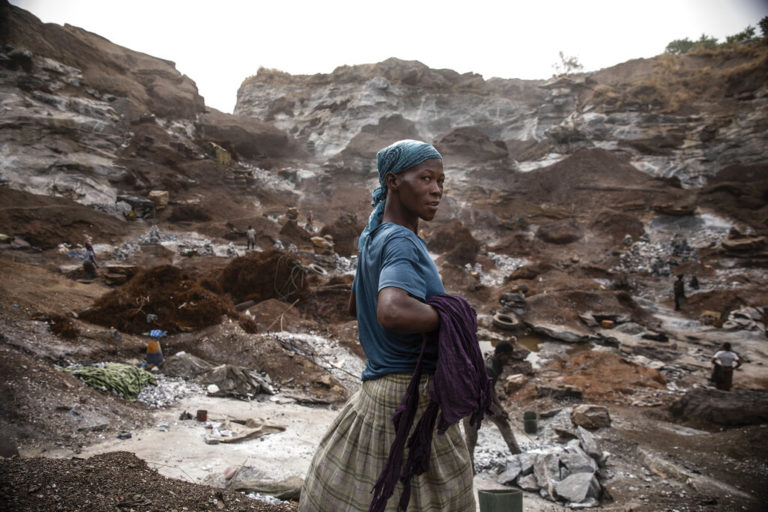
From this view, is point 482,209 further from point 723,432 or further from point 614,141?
point 723,432

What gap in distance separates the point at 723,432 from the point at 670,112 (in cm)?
2946

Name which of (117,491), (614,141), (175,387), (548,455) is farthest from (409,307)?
(614,141)

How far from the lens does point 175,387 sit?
179 inches

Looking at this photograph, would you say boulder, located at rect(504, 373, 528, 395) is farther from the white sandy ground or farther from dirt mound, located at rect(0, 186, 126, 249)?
dirt mound, located at rect(0, 186, 126, 249)

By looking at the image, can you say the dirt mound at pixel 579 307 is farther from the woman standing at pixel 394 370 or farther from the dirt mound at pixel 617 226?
the woman standing at pixel 394 370

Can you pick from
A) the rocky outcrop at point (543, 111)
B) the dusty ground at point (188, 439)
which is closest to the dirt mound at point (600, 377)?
the dusty ground at point (188, 439)

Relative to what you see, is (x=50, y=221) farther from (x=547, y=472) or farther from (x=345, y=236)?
(x=547, y=472)

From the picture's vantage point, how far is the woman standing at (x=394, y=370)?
109 cm

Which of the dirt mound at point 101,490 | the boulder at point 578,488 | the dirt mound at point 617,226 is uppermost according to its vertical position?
the dirt mound at point 617,226

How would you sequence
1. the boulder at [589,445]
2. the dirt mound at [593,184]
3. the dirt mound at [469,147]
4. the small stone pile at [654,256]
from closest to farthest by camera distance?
the boulder at [589,445] < the small stone pile at [654,256] < the dirt mound at [593,184] < the dirt mound at [469,147]

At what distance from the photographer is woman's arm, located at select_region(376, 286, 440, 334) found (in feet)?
3.33

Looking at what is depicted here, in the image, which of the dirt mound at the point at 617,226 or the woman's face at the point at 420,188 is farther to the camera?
the dirt mound at the point at 617,226

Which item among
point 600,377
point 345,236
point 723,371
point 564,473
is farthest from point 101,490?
point 345,236

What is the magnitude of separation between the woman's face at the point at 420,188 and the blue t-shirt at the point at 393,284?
10 centimetres
